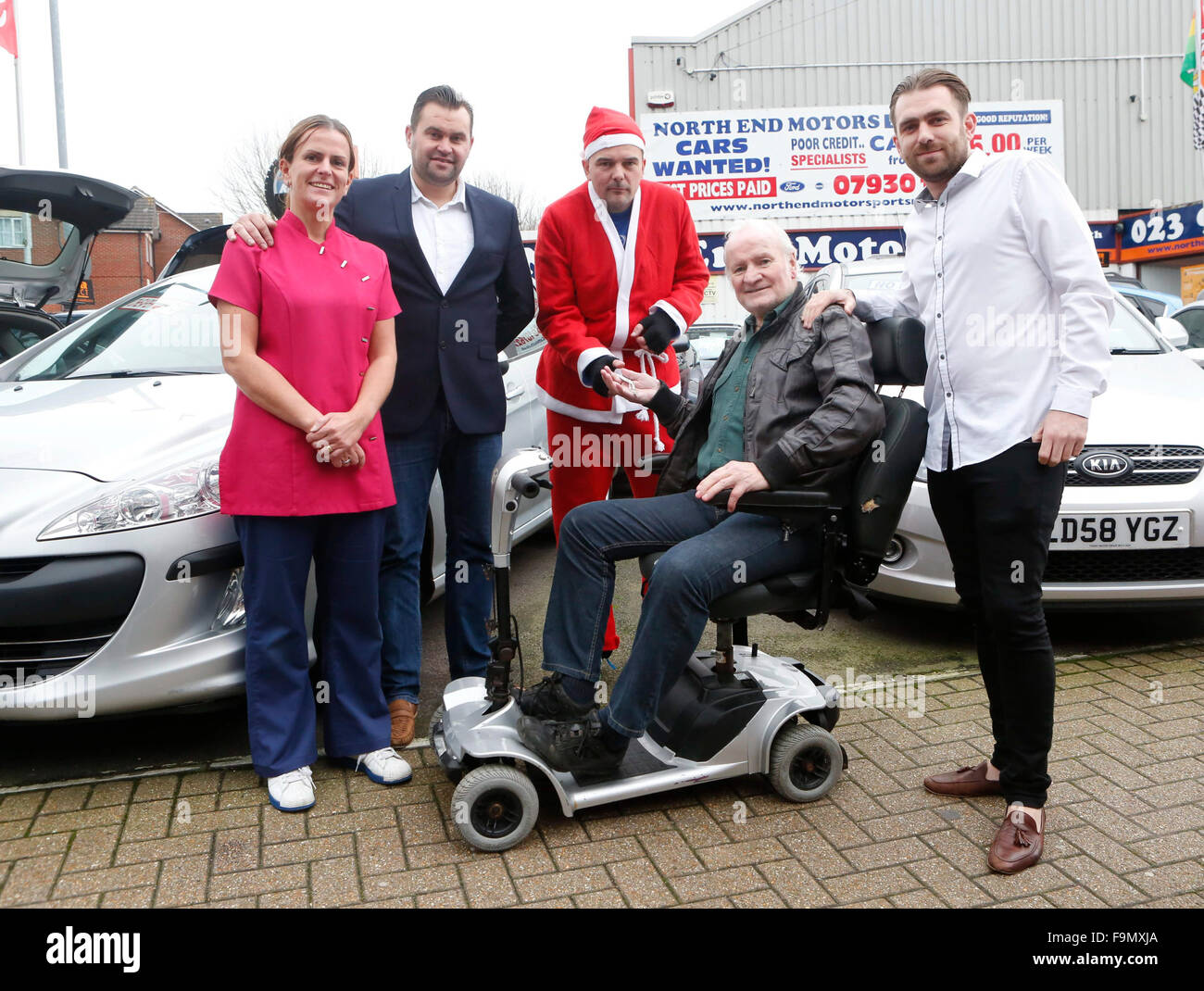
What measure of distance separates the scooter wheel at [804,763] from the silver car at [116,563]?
1.64 meters

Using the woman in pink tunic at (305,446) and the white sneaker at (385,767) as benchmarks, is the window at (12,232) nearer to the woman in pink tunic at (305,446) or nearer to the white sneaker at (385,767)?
the woman in pink tunic at (305,446)

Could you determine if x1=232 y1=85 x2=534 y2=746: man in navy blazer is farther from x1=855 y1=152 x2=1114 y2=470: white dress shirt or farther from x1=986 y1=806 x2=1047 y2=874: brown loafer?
x1=986 y1=806 x2=1047 y2=874: brown loafer

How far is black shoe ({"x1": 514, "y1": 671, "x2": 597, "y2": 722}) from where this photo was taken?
2.82 m

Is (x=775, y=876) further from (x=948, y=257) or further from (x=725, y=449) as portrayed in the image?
(x=948, y=257)

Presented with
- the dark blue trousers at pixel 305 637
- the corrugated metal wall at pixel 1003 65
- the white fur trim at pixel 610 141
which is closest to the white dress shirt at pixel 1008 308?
the white fur trim at pixel 610 141

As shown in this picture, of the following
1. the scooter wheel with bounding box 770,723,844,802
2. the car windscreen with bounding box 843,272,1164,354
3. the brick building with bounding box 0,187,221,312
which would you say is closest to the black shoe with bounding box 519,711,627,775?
the scooter wheel with bounding box 770,723,844,802

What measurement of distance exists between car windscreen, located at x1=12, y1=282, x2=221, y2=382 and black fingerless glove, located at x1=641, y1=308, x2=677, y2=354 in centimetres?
157

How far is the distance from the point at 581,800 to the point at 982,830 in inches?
43.3

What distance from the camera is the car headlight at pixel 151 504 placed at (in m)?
2.85

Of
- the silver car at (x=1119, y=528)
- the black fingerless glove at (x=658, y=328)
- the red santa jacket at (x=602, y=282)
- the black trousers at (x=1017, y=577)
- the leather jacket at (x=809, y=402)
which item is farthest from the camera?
the silver car at (x=1119, y=528)

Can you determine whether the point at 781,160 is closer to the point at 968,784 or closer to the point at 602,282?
the point at 602,282

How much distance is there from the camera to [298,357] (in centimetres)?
291

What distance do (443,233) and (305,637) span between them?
4.75 ft

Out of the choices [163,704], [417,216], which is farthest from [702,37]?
[163,704]
